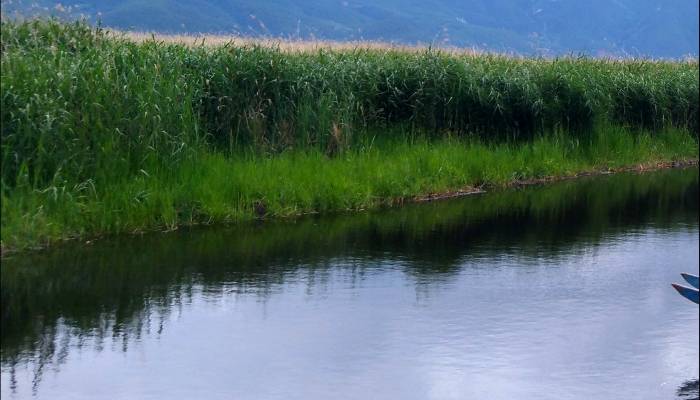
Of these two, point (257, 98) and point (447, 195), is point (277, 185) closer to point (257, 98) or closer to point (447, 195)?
point (257, 98)

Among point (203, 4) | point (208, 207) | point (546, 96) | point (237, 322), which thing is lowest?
point (237, 322)

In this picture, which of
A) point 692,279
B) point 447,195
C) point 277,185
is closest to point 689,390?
point 692,279

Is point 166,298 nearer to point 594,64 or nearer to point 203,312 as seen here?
point 203,312

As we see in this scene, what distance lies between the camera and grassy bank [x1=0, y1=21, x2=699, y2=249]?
12203 millimetres

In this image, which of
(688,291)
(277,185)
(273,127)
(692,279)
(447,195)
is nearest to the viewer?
(688,291)

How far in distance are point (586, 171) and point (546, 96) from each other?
163 cm

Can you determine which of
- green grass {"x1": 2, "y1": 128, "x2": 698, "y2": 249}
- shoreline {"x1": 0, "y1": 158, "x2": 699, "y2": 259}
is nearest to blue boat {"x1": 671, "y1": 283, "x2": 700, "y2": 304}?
shoreline {"x1": 0, "y1": 158, "x2": 699, "y2": 259}

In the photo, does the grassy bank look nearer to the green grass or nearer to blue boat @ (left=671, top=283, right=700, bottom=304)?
the green grass

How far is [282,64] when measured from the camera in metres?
16.6

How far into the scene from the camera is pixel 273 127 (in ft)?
53.3

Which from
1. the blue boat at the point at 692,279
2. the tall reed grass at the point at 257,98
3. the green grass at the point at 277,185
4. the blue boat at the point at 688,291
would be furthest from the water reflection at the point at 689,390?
the tall reed grass at the point at 257,98

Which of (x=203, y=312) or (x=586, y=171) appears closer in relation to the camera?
(x=203, y=312)

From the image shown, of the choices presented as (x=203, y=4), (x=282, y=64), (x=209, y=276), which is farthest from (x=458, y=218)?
(x=203, y=4)

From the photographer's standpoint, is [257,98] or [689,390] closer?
[689,390]
